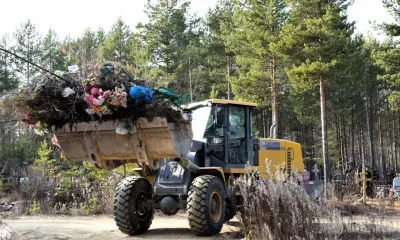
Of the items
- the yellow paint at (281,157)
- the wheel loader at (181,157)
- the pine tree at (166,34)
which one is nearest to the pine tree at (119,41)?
the pine tree at (166,34)

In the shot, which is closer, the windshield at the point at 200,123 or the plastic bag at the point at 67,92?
the plastic bag at the point at 67,92

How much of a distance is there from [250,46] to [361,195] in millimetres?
13681

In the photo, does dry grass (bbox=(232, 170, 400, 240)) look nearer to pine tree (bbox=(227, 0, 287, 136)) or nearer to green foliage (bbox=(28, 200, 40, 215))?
green foliage (bbox=(28, 200, 40, 215))

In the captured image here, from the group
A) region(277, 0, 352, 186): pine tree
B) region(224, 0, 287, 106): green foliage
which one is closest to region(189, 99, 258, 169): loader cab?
region(277, 0, 352, 186): pine tree

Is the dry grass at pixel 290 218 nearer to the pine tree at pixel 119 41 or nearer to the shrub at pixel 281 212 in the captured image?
the shrub at pixel 281 212

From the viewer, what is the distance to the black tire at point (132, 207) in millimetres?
9555

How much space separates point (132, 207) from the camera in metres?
9.66

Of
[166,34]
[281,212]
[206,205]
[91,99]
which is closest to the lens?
[281,212]

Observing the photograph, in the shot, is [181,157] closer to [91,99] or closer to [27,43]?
[91,99]

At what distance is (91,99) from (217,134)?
11.0 feet

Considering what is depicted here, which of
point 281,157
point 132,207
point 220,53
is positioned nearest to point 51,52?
point 220,53

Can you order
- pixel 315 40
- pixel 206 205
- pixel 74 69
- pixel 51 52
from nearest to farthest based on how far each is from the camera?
pixel 74 69
pixel 206 205
pixel 315 40
pixel 51 52

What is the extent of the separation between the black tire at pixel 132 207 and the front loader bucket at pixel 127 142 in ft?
3.06

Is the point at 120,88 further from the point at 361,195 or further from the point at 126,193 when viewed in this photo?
the point at 361,195
